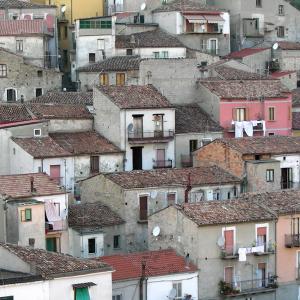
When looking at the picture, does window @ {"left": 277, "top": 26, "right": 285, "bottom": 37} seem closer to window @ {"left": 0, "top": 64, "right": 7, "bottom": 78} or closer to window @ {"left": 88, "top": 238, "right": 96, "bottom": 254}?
window @ {"left": 0, "top": 64, "right": 7, "bottom": 78}

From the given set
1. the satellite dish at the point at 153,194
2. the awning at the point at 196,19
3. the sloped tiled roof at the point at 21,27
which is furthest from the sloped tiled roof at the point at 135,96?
the awning at the point at 196,19

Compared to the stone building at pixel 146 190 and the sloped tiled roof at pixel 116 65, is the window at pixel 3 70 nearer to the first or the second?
the sloped tiled roof at pixel 116 65

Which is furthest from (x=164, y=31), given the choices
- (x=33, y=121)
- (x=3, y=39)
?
(x=33, y=121)

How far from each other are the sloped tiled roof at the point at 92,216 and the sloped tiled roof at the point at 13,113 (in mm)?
8390

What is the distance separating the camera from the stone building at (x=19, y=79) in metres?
77.2

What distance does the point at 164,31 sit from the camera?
289 feet

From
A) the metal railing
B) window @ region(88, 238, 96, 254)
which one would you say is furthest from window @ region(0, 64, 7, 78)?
window @ region(88, 238, 96, 254)

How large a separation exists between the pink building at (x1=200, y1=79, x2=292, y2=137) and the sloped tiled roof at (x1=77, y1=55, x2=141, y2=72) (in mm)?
6465

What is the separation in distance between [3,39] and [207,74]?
12.6 meters

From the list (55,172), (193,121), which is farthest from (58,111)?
(193,121)

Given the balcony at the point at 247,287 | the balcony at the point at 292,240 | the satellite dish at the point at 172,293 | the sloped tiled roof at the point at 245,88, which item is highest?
the sloped tiled roof at the point at 245,88

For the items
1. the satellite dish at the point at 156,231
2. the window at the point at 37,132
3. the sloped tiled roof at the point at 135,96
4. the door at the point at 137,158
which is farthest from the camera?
the sloped tiled roof at the point at 135,96

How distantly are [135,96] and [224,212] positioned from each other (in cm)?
1448

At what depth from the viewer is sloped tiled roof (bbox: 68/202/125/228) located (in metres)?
59.4
